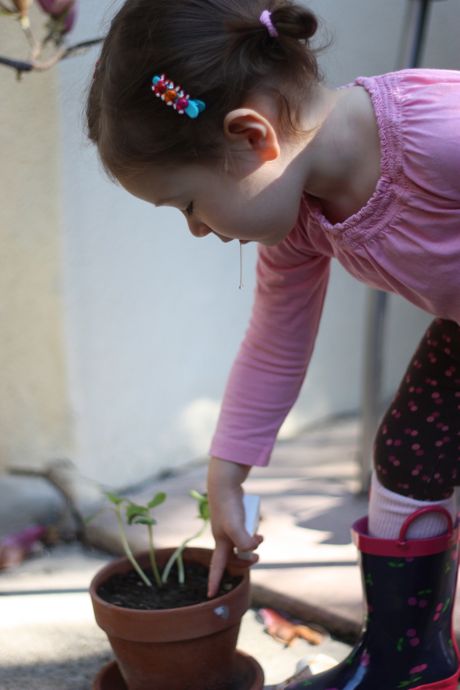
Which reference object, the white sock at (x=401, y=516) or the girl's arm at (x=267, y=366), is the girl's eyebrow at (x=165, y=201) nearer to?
the girl's arm at (x=267, y=366)

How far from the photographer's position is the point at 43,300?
2.02 metres

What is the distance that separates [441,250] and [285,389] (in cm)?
36

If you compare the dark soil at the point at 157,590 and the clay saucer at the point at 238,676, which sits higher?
the dark soil at the point at 157,590

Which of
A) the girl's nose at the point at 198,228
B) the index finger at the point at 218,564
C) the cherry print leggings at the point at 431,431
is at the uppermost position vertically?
the girl's nose at the point at 198,228

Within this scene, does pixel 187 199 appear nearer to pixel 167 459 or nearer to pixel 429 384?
pixel 429 384

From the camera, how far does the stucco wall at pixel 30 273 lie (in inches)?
76.1

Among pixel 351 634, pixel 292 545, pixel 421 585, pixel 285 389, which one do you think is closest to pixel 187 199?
pixel 285 389

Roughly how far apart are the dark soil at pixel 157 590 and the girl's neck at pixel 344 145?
1.79ft

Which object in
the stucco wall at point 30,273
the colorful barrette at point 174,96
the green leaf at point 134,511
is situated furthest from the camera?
the stucco wall at point 30,273

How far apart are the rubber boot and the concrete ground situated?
0.39 ft

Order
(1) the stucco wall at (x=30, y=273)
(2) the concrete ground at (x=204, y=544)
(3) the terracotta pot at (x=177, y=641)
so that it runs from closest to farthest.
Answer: (3) the terracotta pot at (x=177, y=641) < (2) the concrete ground at (x=204, y=544) < (1) the stucco wall at (x=30, y=273)

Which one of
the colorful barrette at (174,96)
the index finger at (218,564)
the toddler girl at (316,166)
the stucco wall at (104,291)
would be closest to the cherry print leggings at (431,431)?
the toddler girl at (316,166)

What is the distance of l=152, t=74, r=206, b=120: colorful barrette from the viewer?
3.68 ft

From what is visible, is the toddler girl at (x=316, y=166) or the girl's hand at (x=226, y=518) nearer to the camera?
the toddler girl at (x=316, y=166)
